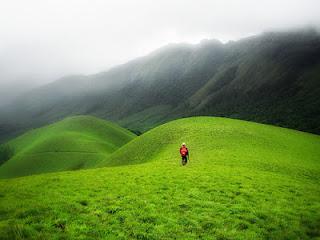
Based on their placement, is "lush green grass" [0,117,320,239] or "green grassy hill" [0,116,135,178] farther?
"green grassy hill" [0,116,135,178]

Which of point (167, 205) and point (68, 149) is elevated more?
point (167, 205)

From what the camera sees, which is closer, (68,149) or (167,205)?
(167,205)

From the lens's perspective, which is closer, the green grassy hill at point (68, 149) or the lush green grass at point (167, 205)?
the lush green grass at point (167, 205)

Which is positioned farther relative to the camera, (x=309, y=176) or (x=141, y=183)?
(x=309, y=176)

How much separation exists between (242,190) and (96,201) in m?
13.1

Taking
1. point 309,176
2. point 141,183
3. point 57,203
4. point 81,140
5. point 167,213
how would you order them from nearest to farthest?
point 167,213, point 57,203, point 141,183, point 309,176, point 81,140

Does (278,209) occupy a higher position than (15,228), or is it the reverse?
(15,228)

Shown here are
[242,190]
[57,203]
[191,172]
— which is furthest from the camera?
[191,172]

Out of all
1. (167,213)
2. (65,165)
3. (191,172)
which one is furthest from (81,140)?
(167,213)

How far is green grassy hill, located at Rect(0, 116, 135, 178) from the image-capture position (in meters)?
132

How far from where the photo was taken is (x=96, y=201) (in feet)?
82.5

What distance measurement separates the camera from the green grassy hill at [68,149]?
13200 cm

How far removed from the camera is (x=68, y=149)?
144750 millimetres

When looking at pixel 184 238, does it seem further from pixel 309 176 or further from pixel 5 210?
pixel 309 176
